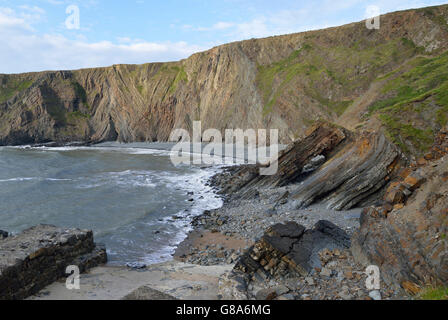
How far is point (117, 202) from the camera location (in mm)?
20828

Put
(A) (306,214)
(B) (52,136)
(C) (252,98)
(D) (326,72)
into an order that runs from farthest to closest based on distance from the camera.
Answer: (B) (52,136) < (C) (252,98) < (D) (326,72) < (A) (306,214)

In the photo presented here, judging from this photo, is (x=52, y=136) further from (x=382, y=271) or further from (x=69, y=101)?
(x=382, y=271)

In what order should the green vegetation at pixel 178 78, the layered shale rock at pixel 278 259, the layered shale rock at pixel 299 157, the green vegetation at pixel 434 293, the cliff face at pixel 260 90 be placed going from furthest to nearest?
the green vegetation at pixel 178 78, the cliff face at pixel 260 90, the layered shale rock at pixel 299 157, the layered shale rock at pixel 278 259, the green vegetation at pixel 434 293

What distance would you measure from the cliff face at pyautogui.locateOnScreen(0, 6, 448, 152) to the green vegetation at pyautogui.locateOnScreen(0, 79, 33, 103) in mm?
233

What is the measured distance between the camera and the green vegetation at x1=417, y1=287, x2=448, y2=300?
4.93 metres

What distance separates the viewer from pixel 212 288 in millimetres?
7961

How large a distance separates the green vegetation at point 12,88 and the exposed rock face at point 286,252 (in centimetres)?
8544

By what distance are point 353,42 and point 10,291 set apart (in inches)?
1991

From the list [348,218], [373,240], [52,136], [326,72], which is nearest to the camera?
[373,240]

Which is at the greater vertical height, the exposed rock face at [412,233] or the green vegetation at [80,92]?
the green vegetation at [80,92]

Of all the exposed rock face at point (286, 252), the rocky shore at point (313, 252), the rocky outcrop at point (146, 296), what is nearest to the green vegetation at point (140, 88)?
the rocky shore at point (313, 252)

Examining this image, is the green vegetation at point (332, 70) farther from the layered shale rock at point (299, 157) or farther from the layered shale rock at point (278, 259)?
the layered shale rock at point (278, 259)

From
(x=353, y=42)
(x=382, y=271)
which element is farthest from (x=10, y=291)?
(x=353, y=42)

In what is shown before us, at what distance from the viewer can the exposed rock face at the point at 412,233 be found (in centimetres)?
595
